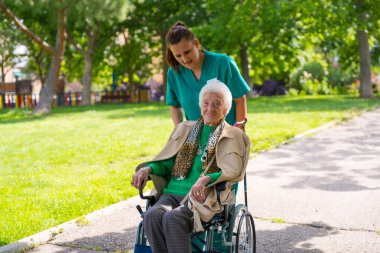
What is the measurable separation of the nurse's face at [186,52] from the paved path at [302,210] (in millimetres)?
1572

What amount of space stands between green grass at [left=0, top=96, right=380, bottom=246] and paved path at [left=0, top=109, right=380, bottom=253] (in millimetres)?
398

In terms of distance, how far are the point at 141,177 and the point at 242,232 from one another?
77 cm

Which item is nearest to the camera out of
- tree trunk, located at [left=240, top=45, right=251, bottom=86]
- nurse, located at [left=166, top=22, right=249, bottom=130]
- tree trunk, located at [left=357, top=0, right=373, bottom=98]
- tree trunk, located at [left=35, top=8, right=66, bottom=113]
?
nurse, located at [left=166, top=22, right=249, bottom=130]

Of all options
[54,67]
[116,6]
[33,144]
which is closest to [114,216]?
[33,144]

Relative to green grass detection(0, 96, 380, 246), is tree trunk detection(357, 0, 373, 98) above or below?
above

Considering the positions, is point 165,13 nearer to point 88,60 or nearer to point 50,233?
point 88,60

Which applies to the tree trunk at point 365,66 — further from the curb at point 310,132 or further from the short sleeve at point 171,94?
the short sleeve at point 171,94

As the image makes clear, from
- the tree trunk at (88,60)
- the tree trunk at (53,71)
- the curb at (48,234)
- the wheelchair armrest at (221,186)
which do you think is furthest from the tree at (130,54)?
the wheelchair armrest at (221,186)

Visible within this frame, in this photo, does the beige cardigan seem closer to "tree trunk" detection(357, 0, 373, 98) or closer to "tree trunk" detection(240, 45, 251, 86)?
"tree trunk" detection(357, 0, 373, 98)

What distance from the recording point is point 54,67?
73.6ft

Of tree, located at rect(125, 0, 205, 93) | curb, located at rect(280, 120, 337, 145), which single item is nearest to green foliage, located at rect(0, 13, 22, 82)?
tree, located at rect(125, 0, 205, 93)

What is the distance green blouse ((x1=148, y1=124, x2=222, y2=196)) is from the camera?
3639mm

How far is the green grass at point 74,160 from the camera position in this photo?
5.72 meters

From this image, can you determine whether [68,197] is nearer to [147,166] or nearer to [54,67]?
[147,166]
